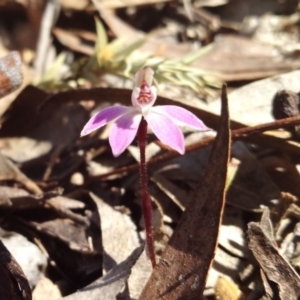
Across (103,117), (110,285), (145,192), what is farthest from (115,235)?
(103,117)

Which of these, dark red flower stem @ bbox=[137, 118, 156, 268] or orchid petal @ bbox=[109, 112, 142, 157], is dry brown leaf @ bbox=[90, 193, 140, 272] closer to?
dark red flower stem @ bbox=[137, 118, 156, 268]

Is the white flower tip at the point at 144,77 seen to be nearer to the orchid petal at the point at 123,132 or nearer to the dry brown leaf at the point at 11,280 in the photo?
the orchid petal at the point at 123,132

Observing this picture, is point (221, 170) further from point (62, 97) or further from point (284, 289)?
point (62, 97)

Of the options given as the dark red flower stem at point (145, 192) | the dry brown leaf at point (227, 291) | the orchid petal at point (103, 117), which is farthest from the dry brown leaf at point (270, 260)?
the orchid petal at point (103, 117)

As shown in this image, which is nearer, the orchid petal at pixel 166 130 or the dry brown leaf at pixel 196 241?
the orchid petal at pixel 166 130

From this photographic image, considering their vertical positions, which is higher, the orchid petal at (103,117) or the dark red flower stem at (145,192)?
the orchid petal at (103,117)

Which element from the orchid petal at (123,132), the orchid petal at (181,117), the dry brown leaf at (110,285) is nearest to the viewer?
the orchid petal at (123,132)

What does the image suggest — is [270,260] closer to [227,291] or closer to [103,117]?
[227,291]

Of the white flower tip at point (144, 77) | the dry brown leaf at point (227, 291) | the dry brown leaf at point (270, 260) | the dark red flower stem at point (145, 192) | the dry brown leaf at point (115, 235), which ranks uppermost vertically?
the white flower tip at point (144, 77)
